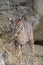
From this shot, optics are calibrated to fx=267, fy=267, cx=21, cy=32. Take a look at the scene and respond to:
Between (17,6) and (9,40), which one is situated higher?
(17,6)

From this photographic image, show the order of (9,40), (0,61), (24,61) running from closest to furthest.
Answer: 1. (0,61)
2. (24,61)
3. (9,40)

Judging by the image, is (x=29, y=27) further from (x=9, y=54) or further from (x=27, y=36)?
(x=9, y=54)

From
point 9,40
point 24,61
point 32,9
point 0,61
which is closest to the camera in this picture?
point 0,61

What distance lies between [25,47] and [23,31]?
290 millimetres

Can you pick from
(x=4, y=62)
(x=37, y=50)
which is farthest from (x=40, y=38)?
(x=4, y=62)

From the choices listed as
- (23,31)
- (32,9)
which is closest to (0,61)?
(23,31)

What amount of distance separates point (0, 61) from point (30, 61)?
0.34 metres

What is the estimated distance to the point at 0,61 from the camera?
228 cm

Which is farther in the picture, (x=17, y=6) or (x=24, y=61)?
(x=17, y=6)

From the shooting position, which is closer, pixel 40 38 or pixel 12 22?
pixel 12 22

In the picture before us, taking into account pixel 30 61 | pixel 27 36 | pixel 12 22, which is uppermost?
pixel 12 22

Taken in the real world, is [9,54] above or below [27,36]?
below

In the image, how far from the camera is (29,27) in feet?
7.92

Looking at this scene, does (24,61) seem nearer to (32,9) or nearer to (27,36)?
(27,36)
